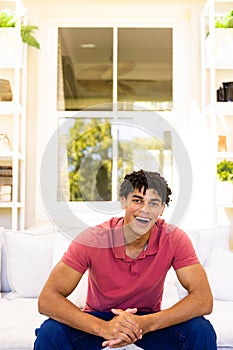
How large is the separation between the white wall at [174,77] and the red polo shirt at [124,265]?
1584 millimetres

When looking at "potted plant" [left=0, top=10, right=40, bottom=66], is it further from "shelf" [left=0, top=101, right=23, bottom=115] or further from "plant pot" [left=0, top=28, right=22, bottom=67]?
"shelf" [left=0, top=101, right=23, bottom=115]

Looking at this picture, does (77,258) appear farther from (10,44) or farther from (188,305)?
(10,44)

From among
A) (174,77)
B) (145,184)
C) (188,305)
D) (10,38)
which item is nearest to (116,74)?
(174,77)

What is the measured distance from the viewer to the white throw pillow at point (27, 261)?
101 inches

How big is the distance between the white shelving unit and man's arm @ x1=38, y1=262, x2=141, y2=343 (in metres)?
1.42

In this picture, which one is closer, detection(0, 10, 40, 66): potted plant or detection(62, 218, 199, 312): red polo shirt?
detection(62, 218, 199, 312): red polo shirt

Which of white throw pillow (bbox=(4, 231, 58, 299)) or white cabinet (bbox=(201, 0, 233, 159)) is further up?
white cabinet (bbox=(201, 0, 233, 159))

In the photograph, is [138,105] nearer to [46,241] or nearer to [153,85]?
[153,85]

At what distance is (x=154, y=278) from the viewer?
1849mm

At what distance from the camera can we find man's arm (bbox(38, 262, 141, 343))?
1.71 m

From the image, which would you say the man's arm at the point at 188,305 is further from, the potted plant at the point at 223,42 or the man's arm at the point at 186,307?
the potted plant at the point at 223,42

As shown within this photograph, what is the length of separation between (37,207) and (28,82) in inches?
34.1

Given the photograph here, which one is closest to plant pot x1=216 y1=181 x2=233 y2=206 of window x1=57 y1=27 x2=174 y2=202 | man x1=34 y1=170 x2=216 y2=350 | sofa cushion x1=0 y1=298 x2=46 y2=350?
window x1=57 y1=27 x2=174 y2=202

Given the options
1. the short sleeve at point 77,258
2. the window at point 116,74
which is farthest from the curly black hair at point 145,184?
the window at point 116,74
